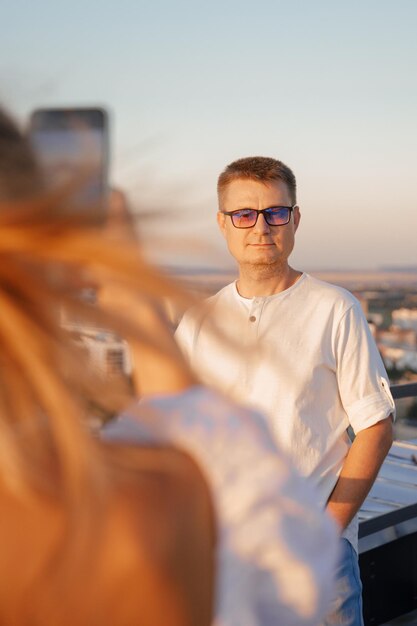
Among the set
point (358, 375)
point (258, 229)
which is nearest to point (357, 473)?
point (358, 375)

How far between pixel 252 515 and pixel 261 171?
1.86 m

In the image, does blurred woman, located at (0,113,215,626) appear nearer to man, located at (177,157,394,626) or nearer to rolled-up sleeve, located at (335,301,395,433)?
man, located at (177,157,394,626)

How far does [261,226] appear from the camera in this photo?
2.59 m

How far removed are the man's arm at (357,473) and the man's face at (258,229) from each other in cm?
57

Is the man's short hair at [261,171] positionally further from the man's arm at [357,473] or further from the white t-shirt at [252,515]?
the white t-shirt at [252,515]

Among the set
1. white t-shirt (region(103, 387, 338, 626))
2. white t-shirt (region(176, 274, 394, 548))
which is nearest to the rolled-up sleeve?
white t-shirt (region(176, 274, 394, 548))

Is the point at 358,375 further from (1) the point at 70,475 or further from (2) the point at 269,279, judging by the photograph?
(1) the point at 70,475

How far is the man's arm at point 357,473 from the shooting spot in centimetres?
242

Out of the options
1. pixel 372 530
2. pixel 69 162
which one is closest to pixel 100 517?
pixel 69 162

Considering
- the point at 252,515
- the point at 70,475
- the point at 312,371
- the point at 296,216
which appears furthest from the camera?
the point at 296,216

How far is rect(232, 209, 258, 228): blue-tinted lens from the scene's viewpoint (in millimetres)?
2619

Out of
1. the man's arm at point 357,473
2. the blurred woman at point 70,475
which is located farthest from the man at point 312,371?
the blurred woman at point 70,475

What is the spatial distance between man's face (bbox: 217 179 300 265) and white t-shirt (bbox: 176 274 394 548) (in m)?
0.13

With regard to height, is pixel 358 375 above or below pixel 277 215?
below
